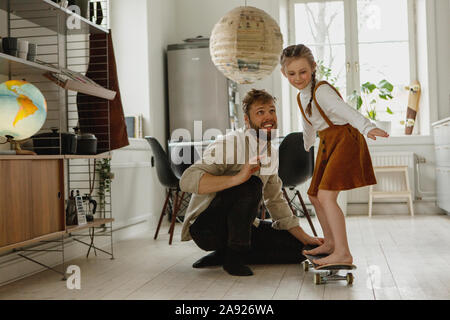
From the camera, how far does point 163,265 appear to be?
2.93m

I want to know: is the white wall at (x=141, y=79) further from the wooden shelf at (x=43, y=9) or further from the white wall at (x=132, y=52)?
the wooden shelf at (x=43, y=9)

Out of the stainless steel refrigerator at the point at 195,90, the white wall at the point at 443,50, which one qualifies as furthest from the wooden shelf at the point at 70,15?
the white wall at the point at 443,50

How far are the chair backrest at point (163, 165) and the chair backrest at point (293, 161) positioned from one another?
0.81 meters

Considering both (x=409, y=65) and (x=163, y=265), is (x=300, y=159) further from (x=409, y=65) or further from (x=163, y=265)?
(x=409, y=65)

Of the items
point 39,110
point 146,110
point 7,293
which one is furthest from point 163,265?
point 146,110

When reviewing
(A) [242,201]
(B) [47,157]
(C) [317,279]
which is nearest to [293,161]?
(A) [242,201]

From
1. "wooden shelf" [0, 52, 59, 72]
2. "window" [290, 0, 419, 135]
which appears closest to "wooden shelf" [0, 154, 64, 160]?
"wooden shelf" [0, 52, 59, 72]

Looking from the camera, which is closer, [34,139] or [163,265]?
[34,139]

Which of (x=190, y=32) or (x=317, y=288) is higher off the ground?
(x=190, y=32)

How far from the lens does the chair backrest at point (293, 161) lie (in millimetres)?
3877

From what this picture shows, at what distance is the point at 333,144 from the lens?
2357 millimetres
